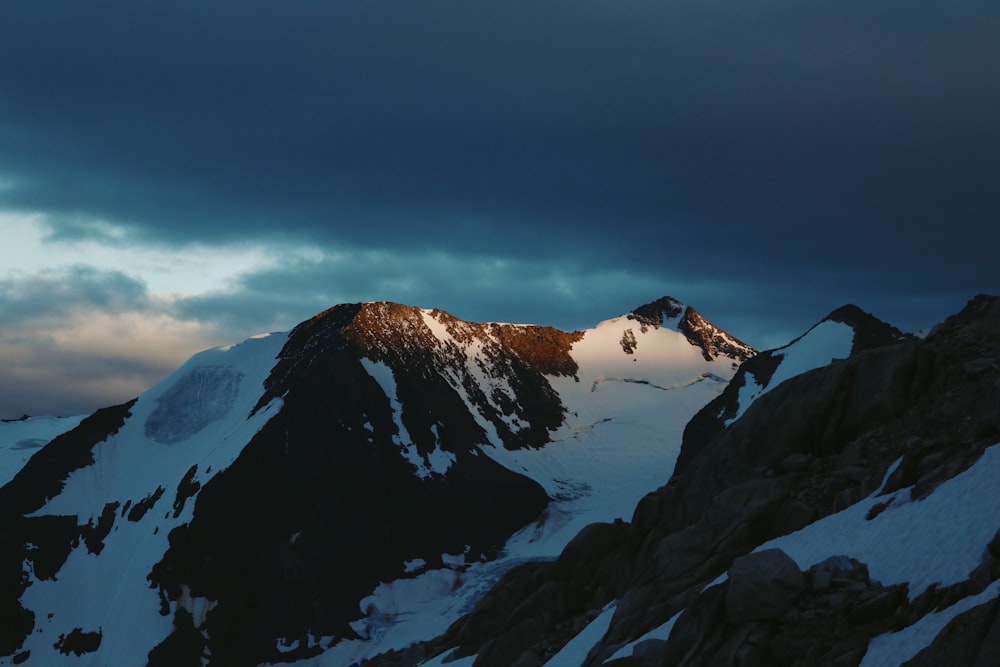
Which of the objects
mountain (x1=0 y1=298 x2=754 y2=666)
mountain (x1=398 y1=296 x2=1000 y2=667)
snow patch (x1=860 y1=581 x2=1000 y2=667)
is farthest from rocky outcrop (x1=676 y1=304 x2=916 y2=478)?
snow patch (x1=860 y1=581 x2=1000 y2=667)

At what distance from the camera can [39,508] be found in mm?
140500

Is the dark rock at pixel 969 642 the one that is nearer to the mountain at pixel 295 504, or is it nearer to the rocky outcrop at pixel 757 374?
the mountain at pixel 295 504

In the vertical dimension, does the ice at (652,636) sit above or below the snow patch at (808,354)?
below

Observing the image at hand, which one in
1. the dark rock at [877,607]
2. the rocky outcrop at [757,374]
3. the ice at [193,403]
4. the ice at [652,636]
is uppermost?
the ice at [193,403]

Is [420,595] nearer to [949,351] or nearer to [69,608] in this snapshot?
[69,608]

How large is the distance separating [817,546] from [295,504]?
4414 inches

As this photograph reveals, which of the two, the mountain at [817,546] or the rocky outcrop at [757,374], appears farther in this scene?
the rocky outcrop at [757,374]

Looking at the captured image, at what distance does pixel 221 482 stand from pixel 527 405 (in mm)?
67762

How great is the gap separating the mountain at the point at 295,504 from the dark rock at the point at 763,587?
284ft

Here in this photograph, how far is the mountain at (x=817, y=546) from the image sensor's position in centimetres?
2673

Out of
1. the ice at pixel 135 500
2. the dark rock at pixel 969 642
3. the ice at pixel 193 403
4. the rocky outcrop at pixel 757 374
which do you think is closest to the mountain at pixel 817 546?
the dark rock at pixel 969 642

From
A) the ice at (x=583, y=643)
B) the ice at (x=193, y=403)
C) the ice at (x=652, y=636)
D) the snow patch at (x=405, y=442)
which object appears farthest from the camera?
the ice at (x=193, y=403)

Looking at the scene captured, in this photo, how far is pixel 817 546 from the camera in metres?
33.0

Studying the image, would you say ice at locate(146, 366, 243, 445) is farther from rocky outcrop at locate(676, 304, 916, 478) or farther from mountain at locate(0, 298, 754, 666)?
rocky outcrop at locate(676, 304, 916, 478)
